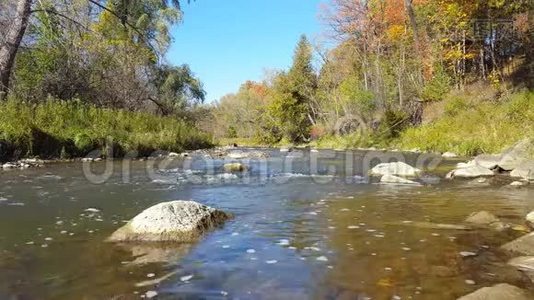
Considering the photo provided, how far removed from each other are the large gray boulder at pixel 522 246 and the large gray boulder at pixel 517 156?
7907 mm

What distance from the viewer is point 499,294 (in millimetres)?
3225

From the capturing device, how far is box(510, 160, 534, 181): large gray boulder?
10.5 metres

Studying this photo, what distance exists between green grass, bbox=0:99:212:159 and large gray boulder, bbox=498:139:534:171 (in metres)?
11.1

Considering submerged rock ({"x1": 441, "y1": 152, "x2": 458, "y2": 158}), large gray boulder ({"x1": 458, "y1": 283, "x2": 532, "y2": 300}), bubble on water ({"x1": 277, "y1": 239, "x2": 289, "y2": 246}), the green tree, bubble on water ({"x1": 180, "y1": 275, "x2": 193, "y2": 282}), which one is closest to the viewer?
large gray boulder ({"x1": 458, "y1": 283, "x2": 532, "y2": 300})

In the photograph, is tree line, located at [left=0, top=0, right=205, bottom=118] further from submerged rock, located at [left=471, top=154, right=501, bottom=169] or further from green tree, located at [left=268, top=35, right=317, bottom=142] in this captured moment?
submerged rock, located at [left=471, top=154, right=501, bottom=169]

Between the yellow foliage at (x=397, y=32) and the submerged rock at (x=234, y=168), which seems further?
the yellow foliage at (x=397, y=32)

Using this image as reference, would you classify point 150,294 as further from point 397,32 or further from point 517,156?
point 397,32

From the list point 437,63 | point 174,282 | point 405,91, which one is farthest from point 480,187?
point 405,91

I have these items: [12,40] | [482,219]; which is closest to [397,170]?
[482,219]

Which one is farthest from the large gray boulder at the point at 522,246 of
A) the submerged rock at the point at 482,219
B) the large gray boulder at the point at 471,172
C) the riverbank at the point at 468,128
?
the riverbank at the point at 468,128

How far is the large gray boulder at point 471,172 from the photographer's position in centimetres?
1110

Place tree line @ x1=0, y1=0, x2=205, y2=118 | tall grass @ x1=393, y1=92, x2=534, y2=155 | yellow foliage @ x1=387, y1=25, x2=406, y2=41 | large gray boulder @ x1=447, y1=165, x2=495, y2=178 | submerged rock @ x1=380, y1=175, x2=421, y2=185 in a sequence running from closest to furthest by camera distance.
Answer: submerged rock @ x1=380, y1=175, x2=421, y2=185 < large gray boulder @ x1=447, y1=165, x2=495, y2=178 < tree line @ x1=0, y1=0, x2=205, y2=118 < tall grass @ x1=393, y1=92, x2=534, y2=155 < yellow foliage @ x1=387, y1=25, x2=406, y2=41

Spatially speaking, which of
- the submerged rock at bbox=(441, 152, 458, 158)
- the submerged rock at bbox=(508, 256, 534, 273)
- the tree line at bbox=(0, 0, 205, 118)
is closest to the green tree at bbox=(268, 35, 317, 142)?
the tree line at bbox=(0, 0, 205, 118)

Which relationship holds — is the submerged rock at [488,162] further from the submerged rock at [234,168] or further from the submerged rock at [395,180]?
the submerged rock at [234,168]
